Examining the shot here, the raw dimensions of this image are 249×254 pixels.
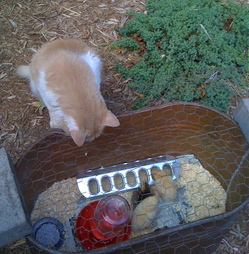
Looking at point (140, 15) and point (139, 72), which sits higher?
point (140, 15)

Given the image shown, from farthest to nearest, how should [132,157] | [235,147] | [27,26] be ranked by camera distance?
1. [27,26]
2. [132,157]
3. [235,147]

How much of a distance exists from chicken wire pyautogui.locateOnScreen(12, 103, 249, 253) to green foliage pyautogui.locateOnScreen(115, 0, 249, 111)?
41cm

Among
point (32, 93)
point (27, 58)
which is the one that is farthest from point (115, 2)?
point (32, 93)

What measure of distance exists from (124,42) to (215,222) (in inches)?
74.7

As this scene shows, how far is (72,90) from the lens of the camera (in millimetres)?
1861

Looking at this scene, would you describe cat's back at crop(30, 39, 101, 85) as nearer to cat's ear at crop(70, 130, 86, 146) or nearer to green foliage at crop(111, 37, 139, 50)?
cat's ear at crop(70, 130, 86, 146)

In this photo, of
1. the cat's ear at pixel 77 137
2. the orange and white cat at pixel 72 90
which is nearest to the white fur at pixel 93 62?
the orange and white cat at pixel 72 90

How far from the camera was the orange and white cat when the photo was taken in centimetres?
181

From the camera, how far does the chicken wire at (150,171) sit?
1896 millimetres

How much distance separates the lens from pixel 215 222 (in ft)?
5.16

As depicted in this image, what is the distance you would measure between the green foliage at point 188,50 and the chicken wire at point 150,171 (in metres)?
0.41

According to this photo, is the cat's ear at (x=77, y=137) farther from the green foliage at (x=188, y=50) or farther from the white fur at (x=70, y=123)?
the green foliage at (x=188, y=50)

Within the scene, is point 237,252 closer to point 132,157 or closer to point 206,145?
point 206,145

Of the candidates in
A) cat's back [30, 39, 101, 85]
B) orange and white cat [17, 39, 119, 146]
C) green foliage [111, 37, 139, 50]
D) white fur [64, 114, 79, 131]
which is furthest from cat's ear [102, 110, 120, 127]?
green foliage [111, 37, 139, 50]
